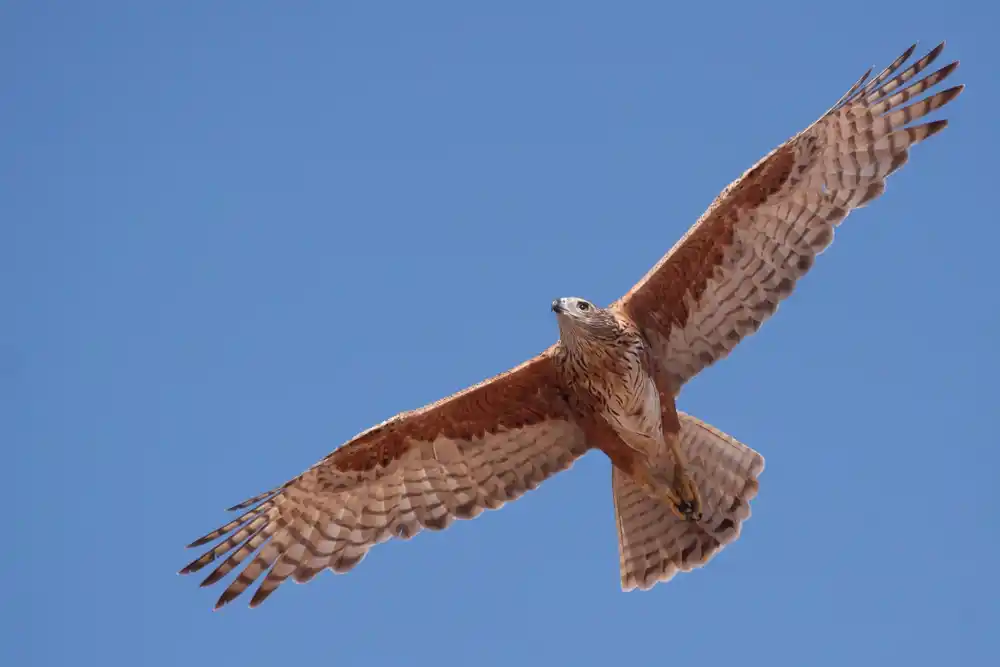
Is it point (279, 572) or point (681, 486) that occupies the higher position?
point (279, 572)

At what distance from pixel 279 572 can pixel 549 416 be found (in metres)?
2.33

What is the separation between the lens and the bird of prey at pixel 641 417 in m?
11.8

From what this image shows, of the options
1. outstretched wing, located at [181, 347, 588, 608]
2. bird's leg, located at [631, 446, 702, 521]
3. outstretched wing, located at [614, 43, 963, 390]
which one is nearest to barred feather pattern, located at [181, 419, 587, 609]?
outstretched wing, located at [181, 347, 588, 608]

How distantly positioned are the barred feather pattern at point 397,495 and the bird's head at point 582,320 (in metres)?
0.99

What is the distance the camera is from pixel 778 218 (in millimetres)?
11938

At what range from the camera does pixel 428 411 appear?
12180mm

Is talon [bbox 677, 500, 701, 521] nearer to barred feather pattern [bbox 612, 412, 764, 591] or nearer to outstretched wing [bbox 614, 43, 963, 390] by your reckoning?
barred feather pattern [bbox 612, 412, 764, 591]

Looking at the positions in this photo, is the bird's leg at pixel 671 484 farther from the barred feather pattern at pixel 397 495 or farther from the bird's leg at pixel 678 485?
the barred feather pattern at pixel 397 495

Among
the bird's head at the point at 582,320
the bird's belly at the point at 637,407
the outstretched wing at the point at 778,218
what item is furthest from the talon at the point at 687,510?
the bird's head at the point at 582,320

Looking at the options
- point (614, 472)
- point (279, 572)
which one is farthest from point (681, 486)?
point (279, 572)

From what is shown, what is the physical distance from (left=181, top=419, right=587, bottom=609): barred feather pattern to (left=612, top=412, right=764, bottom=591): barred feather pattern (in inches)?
24.3

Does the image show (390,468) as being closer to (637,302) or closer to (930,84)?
(637,302)

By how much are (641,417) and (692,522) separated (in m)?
1.22

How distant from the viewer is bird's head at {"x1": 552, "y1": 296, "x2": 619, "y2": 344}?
11.6 metres
